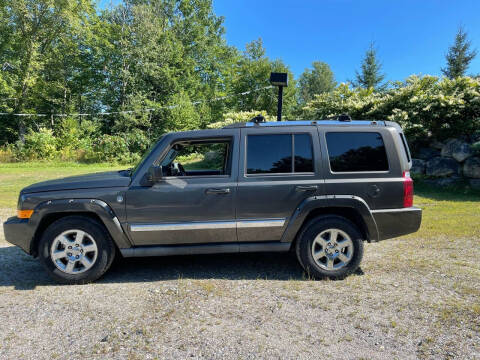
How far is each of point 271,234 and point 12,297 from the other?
9.80 feet

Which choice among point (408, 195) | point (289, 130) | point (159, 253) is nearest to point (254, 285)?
point (159, 253)

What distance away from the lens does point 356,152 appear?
374 cm

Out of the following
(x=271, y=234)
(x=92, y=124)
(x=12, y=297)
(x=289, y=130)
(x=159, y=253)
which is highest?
(x=92, y=124)

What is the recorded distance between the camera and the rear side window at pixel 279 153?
368 cm

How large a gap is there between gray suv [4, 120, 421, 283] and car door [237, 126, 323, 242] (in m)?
0.01

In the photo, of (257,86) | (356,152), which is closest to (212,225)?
(356,152)

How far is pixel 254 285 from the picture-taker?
11.6ft

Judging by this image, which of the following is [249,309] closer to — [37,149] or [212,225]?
[212,225]

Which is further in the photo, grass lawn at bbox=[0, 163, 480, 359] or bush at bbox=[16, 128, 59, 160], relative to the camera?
bush at bbox=[16, 128, 59, 160]

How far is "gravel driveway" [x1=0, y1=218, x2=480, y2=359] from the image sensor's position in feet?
7.89

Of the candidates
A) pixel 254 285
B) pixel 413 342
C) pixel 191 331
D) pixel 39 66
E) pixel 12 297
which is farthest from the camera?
pixel 39 66

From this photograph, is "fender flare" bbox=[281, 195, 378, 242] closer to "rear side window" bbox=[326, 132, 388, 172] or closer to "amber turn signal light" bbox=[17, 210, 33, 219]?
"rear side window" bbox=[326, 132, 388, 172]

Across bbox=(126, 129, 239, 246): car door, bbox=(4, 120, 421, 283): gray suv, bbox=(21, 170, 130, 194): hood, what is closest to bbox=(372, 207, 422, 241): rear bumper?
bbox=(4, 120, 421, 283): gray suv

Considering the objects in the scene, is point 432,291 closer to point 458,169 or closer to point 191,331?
point 191,331
